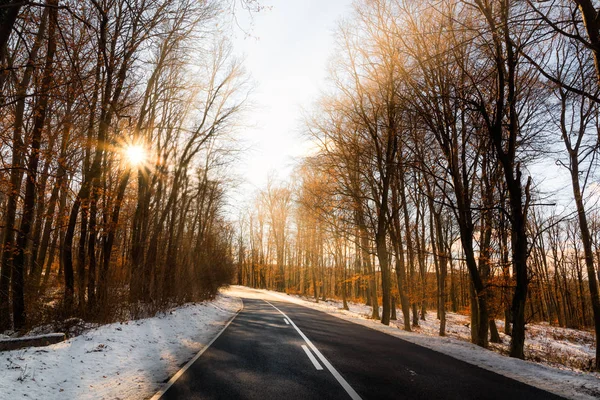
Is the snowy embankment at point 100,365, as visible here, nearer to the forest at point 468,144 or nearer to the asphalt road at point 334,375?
the asphalt road at point 334,375

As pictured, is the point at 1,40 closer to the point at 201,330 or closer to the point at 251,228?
the point at 201,330

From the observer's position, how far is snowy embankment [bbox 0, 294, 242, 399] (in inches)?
189

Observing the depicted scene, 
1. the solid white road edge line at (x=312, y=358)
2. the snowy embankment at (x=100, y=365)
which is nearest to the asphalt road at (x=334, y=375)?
the solid white road edge line at (x=312, y=358)

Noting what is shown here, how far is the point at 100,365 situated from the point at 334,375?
4472 millimetres

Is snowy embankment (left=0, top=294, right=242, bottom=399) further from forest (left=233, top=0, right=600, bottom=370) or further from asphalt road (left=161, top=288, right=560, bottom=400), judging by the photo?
forest (left=233, top=0, right=600, bottom=370)

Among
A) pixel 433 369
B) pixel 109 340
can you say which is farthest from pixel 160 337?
pixel 433 369

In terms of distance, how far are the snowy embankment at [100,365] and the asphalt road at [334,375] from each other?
0.66 m

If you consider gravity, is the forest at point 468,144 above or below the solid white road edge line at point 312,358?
above

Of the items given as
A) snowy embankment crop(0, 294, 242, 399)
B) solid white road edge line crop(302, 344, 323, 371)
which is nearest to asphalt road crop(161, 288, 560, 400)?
solid white road edge line crop(302, 344, 323, 371)

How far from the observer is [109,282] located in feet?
31.9

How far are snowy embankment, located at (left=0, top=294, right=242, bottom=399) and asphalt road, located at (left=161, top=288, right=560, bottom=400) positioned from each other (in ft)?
2.17

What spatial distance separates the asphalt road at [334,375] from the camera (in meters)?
4.75

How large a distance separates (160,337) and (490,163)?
15215mm

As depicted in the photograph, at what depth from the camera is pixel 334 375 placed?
566 cm
